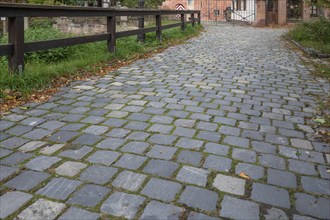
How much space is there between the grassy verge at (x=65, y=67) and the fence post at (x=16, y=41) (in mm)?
130

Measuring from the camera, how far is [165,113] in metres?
4.44

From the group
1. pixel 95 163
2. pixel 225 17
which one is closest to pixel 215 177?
pixel 95 163

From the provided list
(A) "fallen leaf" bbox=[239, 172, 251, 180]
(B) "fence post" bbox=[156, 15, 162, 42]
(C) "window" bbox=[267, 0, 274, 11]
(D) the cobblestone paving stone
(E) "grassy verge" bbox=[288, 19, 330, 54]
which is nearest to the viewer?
(D) the cobblestone paving stone

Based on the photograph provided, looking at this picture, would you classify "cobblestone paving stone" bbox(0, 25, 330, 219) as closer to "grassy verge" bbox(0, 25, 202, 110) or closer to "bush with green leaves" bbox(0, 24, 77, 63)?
"grassy verge" bbox(0, 25, 202, 110)

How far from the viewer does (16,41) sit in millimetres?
5223

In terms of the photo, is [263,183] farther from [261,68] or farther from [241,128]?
[261,68]

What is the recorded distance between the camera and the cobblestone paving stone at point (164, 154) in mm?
2430

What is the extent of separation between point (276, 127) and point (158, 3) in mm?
29495

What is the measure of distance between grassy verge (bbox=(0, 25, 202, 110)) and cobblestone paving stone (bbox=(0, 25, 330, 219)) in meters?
0.43

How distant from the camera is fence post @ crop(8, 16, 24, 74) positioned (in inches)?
203

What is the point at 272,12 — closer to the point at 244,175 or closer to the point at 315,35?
the point at 315,35

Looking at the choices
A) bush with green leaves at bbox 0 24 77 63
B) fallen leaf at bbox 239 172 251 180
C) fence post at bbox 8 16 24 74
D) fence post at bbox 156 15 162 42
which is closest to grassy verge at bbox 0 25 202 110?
Result: bush with green leaves at bbox 0 24 77 63

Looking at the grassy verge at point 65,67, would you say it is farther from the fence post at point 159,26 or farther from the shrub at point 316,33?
the shrub at point 316,33

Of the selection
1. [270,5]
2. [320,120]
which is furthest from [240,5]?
[320,120]
